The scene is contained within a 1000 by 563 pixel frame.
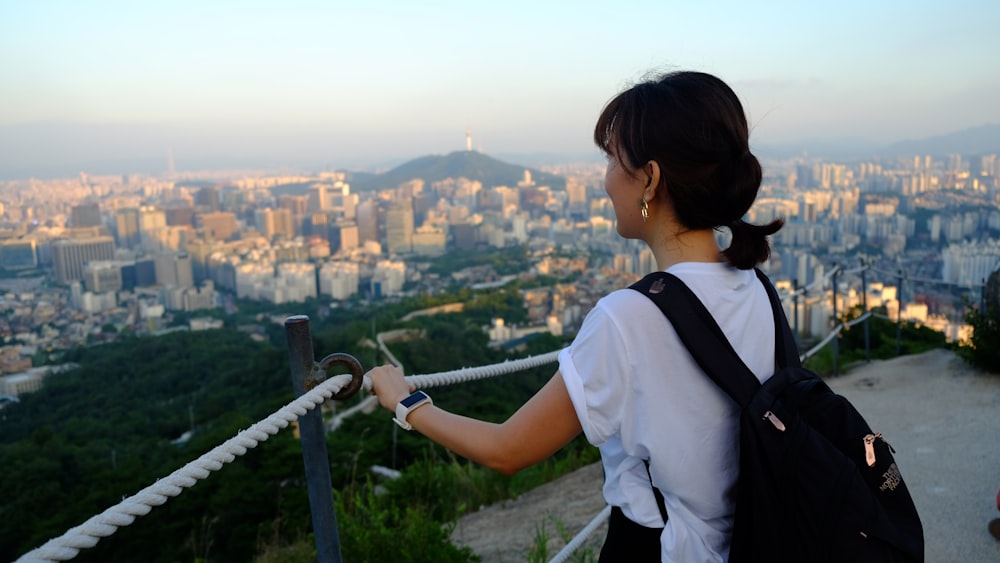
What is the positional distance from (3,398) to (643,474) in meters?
22.8

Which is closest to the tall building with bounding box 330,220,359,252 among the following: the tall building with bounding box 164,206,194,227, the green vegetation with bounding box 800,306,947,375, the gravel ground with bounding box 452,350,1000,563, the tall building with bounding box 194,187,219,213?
the tall building with bounding box 164,206,194,227

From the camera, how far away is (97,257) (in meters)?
41.6

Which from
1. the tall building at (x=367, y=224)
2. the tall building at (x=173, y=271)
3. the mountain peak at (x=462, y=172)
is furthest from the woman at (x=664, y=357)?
the mountain peak at (x=462, y=172)

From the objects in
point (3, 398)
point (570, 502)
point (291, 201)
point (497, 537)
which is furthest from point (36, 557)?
point (291, 201)

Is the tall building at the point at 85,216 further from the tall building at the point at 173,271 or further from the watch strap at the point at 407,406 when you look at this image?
the watch strap at the point at 407,406

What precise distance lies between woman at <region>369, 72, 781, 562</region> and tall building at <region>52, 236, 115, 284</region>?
4351 cm

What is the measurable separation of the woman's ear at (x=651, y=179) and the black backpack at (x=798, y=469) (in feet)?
0.38

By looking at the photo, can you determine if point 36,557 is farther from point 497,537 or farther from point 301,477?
point 301,477

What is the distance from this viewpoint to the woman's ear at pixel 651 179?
0.92 m

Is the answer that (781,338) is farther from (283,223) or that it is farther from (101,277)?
(283,223)

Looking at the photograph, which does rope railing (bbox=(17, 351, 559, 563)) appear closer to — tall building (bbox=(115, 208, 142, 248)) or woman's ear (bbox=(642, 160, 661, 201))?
woman's ear (bbox=(642, 160, 661, 201))

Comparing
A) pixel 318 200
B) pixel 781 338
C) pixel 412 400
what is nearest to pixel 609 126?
pixel 781 338

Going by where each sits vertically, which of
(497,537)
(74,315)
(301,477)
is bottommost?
(74,315)

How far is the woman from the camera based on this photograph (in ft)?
2.84
